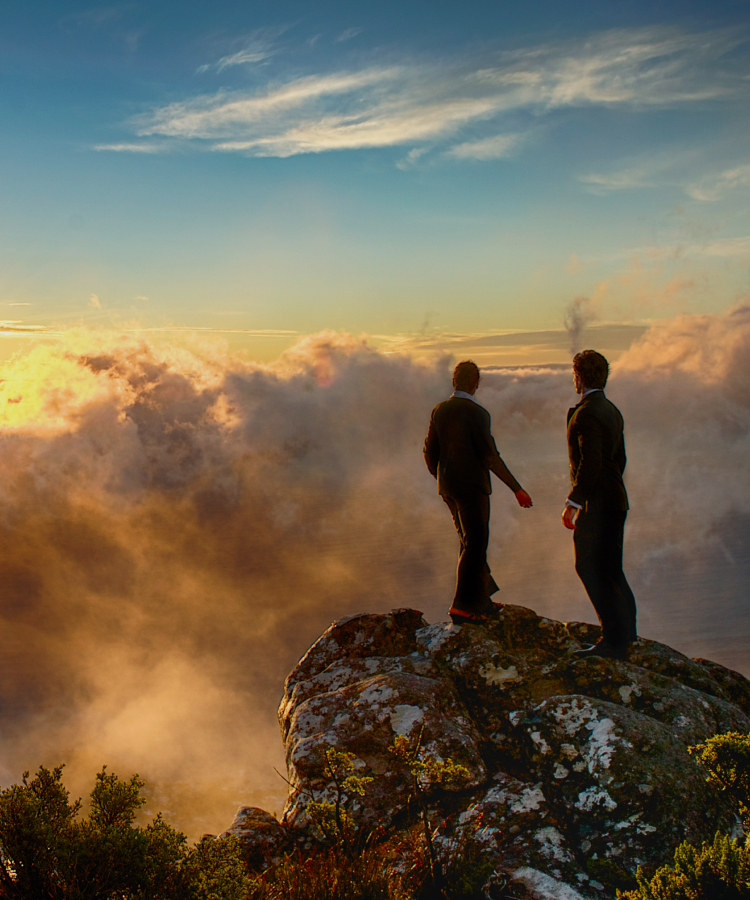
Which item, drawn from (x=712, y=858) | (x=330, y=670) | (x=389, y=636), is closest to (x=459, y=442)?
(x=389, y=636)

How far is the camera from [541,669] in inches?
311

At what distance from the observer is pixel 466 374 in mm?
8305

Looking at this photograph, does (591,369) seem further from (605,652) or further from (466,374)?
(605,652)

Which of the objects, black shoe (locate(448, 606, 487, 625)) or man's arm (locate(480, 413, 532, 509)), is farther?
black shoe (locate(448, 606, 487, 625))

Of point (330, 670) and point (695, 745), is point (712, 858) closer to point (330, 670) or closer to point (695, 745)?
point (695, 745)

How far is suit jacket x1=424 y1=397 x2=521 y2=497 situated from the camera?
8094mm

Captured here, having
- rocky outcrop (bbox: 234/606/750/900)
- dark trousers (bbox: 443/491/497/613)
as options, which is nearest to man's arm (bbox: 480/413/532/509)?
dark trousers (bbox: 443/491/497/613)

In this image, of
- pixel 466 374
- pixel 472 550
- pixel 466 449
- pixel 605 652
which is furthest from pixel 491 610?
pixel 466 374

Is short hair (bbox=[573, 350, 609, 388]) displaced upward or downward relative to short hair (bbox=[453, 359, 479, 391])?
downward

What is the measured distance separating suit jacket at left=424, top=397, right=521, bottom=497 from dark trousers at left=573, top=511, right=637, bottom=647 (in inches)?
38.5

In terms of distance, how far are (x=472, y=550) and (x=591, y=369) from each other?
264 cm

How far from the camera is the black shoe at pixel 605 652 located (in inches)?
315

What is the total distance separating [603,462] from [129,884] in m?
5.98

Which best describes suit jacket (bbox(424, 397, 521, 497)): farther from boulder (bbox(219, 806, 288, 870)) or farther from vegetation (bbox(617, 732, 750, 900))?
boulder (bbox(219, 806, 288, 870))
